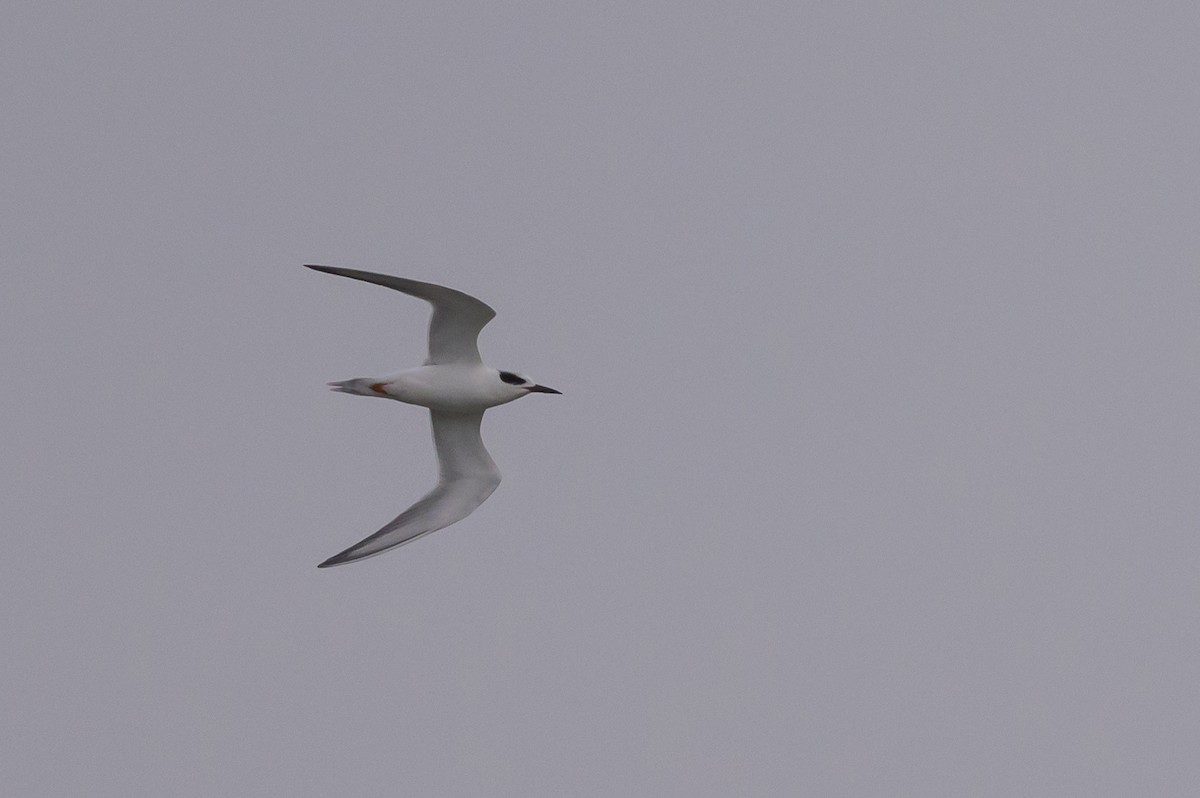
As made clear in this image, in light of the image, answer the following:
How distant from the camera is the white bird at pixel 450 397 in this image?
18.5 m

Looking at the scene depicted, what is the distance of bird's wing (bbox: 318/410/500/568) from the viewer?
784 inches

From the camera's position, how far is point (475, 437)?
66.1 ft

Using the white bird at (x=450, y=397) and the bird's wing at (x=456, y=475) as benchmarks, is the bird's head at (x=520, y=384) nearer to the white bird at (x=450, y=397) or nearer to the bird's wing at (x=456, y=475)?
the white bird at (x=450, y=397)

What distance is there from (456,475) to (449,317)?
246 cm

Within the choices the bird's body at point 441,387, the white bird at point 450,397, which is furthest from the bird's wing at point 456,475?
the bird's body at point 441,387

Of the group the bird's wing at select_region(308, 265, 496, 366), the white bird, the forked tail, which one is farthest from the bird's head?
the forked tail

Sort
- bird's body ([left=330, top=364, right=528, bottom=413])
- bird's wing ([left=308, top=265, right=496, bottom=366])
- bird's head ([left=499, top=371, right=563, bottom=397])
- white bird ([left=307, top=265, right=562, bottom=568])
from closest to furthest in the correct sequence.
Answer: bird's wing ([left=308, top=265, right=496, bottom=366]), white bird ([left=307, top=265, right=562, bottom=568]), bird's body ([left=330, top=364, right=528, bottom=413]), bird's head ([left=499, top=371, right=563, bottom=397])

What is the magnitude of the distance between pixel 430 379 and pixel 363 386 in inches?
28.9

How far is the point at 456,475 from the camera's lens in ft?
66.3

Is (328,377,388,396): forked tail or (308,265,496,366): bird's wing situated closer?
(308,265,496,366): bird's wing

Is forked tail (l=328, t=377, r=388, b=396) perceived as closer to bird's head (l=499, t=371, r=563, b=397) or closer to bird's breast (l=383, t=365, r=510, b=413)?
bird's breast (l=383, t=365, r=510, b=413)

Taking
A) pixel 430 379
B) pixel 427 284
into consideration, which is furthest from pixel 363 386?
pixel 427 284

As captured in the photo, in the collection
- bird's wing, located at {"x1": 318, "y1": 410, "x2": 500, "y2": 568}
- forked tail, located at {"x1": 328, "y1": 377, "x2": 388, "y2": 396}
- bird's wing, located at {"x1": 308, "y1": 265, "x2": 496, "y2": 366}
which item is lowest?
bird's wing, located at {"x1": 318, "y1": 410, "x2": 500, "y2": 568}

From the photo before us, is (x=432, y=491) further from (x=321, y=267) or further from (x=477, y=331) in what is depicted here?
(x=321, y=267)
